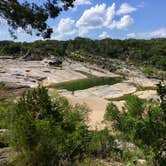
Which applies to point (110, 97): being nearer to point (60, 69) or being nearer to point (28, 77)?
point (28, 77)

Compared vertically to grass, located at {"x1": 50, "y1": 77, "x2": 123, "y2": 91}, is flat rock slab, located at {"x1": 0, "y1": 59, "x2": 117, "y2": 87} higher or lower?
higher

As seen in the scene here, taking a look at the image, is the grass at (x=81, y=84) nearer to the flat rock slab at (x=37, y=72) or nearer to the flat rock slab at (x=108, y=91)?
the flat rock slab at (x=37, y=72)

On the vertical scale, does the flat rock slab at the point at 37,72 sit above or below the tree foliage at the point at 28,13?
below

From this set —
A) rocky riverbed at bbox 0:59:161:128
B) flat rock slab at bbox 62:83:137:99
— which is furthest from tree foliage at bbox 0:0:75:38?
flat rock slab at bbox 62:83:137:99

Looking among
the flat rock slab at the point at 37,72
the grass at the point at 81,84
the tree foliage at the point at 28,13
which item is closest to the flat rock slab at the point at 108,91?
the grass at the point at 81,84

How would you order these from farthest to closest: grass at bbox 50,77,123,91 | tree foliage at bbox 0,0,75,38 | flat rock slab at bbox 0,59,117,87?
1. flat rock slab at bbox 0,59,117,87
2. grass at bbox 50,77,123,91
3. tree foliage at bbox 0,0,75,38

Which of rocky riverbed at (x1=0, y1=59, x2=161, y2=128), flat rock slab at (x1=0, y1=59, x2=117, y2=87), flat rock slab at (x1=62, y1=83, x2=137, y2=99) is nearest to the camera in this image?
rocky riverbed at (x1=0, y1=59, x2=161, y2=128)

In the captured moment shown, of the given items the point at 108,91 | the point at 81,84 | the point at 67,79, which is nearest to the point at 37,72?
the point at 67,79

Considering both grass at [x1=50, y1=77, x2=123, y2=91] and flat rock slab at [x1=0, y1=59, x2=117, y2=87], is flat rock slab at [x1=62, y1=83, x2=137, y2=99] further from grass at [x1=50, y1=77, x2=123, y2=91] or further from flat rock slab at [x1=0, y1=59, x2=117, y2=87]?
flat rock slab at [x1=0, y1=59, x2=117, y2=87]

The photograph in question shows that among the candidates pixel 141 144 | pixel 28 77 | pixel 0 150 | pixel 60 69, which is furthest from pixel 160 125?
pixel 60 69

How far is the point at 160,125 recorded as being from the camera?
8094 mm

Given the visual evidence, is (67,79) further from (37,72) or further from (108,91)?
(108,91)

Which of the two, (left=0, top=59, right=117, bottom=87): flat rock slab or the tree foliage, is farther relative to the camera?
(left=0, top=59, right=117, bottom=87): flat rock slab

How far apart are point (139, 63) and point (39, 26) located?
6197 inches
